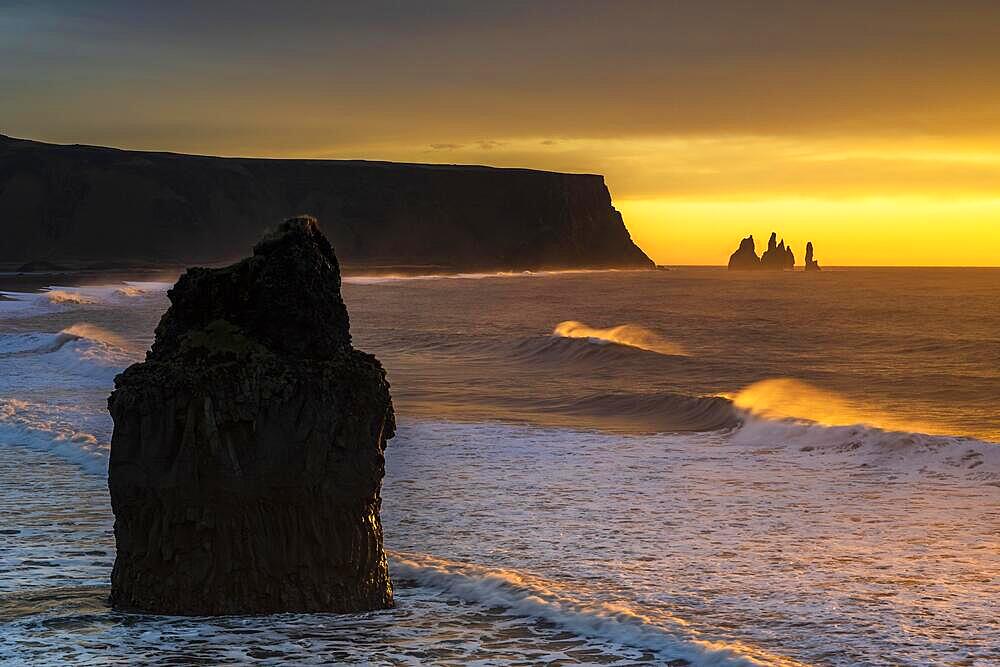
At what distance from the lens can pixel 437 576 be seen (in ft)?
25.1

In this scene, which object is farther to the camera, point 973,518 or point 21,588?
point 973,518

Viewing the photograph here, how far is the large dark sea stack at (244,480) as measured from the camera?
21.2 ft

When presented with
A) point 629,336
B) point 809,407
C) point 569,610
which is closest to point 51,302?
point 629,336

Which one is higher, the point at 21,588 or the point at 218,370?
the point at 218,370

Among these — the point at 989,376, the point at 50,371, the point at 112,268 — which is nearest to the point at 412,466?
the point at 50,371

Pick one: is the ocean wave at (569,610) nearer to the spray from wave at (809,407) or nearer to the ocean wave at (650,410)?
the ocean wave at (650,410)

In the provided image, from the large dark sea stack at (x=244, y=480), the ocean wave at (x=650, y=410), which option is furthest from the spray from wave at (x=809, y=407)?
the large dark sea stack at (x=244, y=480)

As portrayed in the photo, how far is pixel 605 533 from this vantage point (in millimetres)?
9094

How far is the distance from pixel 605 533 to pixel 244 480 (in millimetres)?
3486

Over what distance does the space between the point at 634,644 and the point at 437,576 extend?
1729 mm

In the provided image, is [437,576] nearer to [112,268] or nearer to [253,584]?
[253,584]

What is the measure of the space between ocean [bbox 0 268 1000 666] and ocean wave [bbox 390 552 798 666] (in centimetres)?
2

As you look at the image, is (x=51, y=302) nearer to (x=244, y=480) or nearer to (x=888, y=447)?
(x=888, y=447)

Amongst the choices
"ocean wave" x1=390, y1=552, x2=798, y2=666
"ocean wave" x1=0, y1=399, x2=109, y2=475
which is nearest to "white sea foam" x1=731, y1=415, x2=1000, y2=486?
"ocean wave" x1=390, y1=552, x2=798, y2=666
